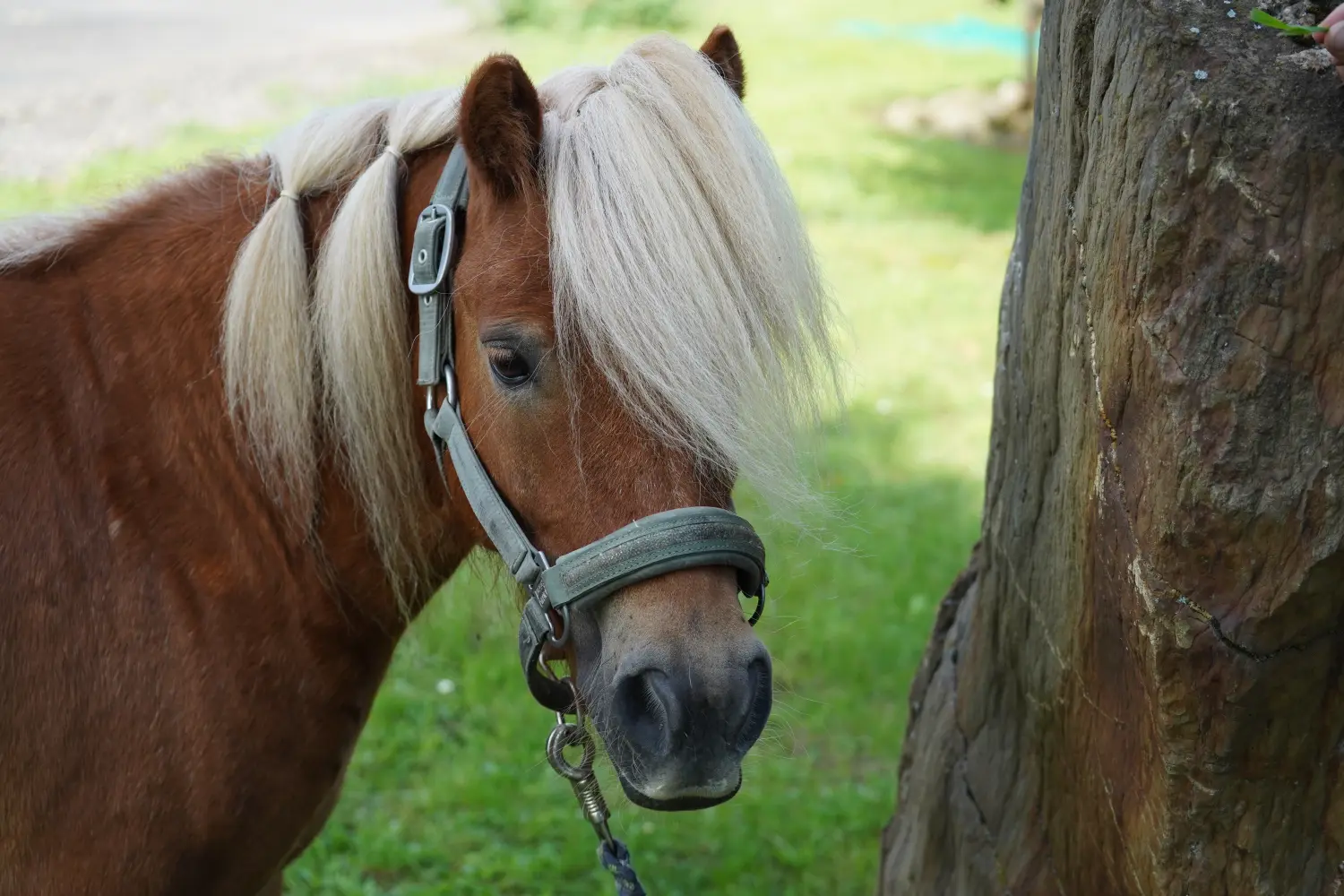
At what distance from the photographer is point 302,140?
2139mm

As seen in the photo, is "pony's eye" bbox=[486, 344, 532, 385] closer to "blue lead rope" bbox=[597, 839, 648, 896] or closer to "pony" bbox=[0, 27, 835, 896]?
"pony" bbox=[0, 27, 835, 896]

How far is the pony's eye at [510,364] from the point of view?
5.72 feet

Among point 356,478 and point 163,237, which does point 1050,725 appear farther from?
point 163,237

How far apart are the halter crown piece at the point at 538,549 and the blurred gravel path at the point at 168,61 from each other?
7.36m

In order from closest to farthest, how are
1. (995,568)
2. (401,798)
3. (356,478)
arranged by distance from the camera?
1. (356,478)
2. (995,568)
3. (401,798)

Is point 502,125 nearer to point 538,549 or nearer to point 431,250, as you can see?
point 431,250

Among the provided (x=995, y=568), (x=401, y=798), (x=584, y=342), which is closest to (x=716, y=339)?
(x=584, y=342)

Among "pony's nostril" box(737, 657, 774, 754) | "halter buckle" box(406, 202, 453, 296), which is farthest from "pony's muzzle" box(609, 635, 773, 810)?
"halter buckle" box(406, 202, 453, 296)

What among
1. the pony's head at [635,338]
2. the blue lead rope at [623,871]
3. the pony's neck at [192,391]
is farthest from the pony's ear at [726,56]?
the blue lead rope at [623,871]

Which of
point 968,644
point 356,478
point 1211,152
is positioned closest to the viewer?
point 1211,152

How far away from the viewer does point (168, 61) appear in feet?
39.1

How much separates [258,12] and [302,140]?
51.7ft

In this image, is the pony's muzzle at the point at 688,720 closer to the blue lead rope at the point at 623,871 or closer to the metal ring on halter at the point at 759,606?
the metal ring on halter at the point at 759,606

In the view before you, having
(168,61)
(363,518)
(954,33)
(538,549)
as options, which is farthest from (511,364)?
(954,33)
